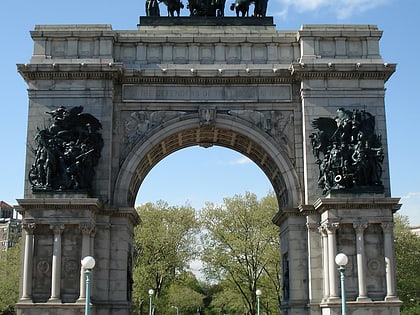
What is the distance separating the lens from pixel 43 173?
27781mm

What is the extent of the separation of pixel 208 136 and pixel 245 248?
23587 millimetres

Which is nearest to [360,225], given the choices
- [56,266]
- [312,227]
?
[312,227]

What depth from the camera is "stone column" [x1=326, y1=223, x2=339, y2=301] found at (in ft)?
87.7

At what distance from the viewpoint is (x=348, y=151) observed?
27.9 metres

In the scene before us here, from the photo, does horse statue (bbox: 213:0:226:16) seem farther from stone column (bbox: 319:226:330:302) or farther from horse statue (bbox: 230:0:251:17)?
stone column (bbox: 319:226:330:302)

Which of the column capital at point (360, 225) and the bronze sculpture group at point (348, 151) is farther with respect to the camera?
the bronze sculpture group at point (348, 151)

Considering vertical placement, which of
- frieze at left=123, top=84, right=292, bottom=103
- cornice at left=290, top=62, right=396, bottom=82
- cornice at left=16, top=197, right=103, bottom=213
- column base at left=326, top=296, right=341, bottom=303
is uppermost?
cornice at left=290, top=62, right=396, bottom=82

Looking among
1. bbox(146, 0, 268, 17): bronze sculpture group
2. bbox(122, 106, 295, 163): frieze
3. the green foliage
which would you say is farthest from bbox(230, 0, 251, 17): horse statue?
the green foliage

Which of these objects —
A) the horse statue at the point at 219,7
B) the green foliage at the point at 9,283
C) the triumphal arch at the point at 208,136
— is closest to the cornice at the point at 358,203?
the triumphal arch at the point at 208,136

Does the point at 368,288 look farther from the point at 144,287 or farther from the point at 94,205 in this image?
the point at 144,287

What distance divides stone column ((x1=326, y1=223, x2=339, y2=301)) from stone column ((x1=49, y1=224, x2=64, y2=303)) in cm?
1094

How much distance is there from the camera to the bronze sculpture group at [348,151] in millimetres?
27562

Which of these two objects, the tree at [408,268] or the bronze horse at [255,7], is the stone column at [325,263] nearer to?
the bronze horse at [255,7]

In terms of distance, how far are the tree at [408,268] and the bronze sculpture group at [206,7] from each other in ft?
94.0
